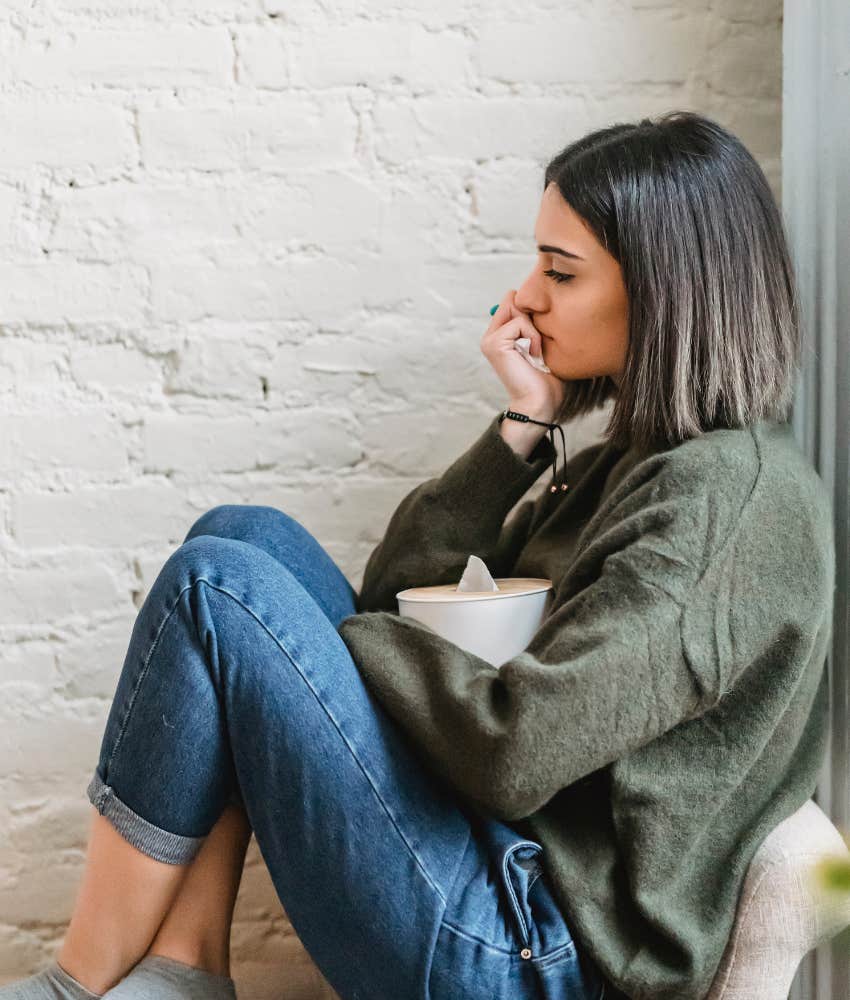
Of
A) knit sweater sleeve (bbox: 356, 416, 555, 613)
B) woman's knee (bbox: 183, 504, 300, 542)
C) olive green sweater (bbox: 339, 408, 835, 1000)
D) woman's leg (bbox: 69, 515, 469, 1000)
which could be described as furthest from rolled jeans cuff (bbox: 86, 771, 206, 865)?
knit sweater sleeve (bbox: 356, 416, 555, 613)

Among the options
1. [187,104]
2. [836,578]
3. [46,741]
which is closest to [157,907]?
[46,741]

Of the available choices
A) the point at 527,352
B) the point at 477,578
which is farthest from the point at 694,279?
the point at 477,578

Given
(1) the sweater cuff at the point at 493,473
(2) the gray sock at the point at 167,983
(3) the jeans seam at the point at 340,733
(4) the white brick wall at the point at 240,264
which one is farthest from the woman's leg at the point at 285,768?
(4) the white brick wall at the point at 240,264

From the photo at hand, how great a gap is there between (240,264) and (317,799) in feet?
2.60

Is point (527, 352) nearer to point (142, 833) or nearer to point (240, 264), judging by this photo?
point (240, 264)

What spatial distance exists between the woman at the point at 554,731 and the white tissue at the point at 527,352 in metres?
0.18

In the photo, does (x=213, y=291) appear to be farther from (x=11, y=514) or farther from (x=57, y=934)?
(x=57, y=934)

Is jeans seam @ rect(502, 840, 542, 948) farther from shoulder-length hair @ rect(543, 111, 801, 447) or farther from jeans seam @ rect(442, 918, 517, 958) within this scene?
shoulder-length hair @ rect(543, 111, 801, 447)

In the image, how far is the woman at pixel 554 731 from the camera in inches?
33.9

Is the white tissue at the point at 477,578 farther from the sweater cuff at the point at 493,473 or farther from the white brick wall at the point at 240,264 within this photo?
the white brick wall at the point at 240,264

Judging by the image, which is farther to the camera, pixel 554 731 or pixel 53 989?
pixel 53 989

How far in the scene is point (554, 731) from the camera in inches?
32.6

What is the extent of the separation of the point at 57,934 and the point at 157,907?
62 centimetres

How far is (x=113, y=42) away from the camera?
1371 millimetres
